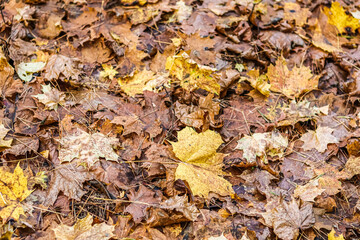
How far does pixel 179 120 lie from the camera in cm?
251

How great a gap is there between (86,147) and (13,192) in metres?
0.61

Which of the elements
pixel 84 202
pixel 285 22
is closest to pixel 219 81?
pixel 285 22

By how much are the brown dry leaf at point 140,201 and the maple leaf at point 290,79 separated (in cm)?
171

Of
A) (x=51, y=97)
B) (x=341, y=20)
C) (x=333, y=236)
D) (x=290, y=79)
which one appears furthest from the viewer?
(x=341, y=20)

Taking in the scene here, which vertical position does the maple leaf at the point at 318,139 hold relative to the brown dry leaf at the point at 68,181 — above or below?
above

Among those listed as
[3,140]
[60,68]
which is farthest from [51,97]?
[3,140]

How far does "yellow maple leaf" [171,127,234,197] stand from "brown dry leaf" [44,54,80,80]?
130 centimetres

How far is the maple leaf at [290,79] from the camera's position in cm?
289

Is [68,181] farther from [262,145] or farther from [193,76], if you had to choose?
[262,145]

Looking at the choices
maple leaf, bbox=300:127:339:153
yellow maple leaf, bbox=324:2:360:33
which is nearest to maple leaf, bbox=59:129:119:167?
maple leaf, bbox=300:127:339:153

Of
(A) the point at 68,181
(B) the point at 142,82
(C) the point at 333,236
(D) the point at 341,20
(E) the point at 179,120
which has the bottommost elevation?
(C) the point at 333,236

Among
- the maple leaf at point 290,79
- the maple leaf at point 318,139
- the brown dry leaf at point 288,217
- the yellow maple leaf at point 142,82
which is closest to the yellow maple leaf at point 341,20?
the maple leaf at point 290,79

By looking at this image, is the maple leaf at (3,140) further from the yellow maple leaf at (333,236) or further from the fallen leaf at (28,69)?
the yellow maple leaf at (333,236)

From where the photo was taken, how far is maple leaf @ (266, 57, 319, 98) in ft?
9.50
